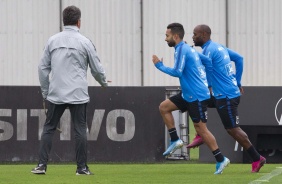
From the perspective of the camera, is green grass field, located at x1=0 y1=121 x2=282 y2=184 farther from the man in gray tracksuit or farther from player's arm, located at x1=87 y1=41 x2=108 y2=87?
player's arm, located at x1=87 y1=41 x2=108 y2=87

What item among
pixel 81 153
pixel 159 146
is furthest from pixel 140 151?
pixel 81 153

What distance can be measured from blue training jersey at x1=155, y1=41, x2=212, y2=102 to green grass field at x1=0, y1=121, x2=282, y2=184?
1009mm

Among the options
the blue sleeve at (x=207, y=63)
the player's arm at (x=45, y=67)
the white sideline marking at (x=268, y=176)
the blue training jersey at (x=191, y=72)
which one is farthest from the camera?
the blue sleeve at (x=207, y=63)

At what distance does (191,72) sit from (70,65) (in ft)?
5.39

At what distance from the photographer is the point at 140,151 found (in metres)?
17.9

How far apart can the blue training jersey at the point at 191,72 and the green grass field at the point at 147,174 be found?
1.01 m

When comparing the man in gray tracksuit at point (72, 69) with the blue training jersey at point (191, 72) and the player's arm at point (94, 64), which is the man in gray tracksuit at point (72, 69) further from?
the blue training jersey at point (191, 72)

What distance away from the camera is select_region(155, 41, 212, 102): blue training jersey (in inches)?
539

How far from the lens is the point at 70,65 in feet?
43.1

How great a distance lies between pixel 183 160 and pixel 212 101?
129 inches

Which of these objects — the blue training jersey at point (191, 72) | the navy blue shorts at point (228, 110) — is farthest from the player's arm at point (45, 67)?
the navy blue shorts at point (228, 110)

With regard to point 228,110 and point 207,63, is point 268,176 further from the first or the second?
point 207,63

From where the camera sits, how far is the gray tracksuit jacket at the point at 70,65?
13117mm

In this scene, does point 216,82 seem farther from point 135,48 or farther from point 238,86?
point 135,48
